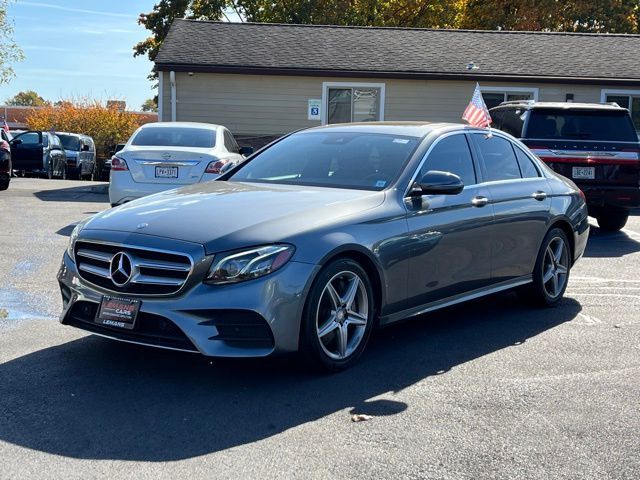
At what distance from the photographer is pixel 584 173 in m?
12.1

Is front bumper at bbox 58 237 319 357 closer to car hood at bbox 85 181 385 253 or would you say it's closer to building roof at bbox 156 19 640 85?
car hood at bbox 85 181 385 253

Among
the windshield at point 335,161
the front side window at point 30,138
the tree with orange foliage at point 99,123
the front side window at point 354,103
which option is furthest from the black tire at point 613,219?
the tree with orange foliage at point 99,123

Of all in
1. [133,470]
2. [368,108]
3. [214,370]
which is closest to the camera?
[133,470]

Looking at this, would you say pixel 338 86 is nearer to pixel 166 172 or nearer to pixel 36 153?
pixel 36 153

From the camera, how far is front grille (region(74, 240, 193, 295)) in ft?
16.0

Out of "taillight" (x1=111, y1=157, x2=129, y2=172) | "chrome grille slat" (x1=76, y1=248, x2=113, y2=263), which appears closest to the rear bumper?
"taillight" (x1=111, y1=157, x2=129, y2=172)

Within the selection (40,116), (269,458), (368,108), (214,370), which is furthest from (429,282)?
(40,116)

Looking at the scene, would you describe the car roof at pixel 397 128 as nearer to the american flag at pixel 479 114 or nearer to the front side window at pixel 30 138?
the american flag at pixel 479 114

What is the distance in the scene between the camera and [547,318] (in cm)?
721

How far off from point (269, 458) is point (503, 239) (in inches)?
136

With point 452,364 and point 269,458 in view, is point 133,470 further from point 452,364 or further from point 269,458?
point 452,364

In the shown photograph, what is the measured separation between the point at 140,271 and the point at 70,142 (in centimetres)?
2523

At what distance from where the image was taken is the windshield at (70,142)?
28656 mm

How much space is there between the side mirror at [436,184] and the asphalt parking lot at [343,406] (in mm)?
1120
